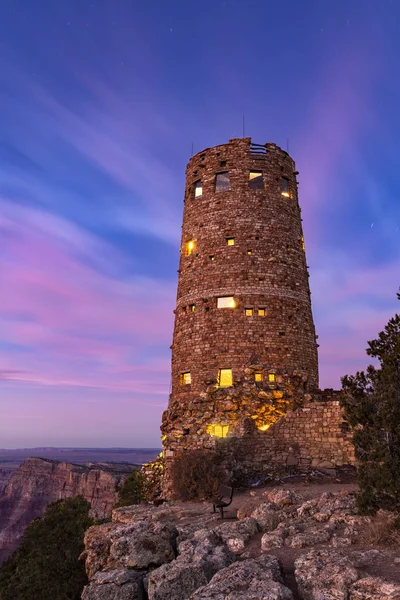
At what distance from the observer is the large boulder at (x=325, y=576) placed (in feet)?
23.0

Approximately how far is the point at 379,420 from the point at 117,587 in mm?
6601

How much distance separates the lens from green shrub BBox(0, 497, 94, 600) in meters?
18.8

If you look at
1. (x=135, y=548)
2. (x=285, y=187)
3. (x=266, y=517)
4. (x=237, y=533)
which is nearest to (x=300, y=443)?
(x=266, y=517)

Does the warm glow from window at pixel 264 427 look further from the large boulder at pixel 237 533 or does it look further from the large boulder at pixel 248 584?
the large boulder at pixel 248 584

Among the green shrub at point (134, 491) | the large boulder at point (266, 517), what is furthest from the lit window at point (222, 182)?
the large boulder at point (266, 517)

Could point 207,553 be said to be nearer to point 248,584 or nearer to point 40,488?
point 248,584

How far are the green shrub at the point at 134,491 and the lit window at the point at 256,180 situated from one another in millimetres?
18380

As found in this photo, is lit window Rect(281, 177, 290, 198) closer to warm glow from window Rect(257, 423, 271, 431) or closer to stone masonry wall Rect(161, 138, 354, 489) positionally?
stone masonry wall Rect(161, 138, 354, 489)

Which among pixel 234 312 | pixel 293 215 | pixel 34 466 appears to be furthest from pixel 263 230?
pixel 34 466

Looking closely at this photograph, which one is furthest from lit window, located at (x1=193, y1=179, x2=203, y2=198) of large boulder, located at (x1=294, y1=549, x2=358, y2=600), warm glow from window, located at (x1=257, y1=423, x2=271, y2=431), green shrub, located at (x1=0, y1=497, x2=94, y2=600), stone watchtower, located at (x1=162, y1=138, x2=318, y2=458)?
large boulder, located at (x1=294, y1=549, x2=358, y2=600)

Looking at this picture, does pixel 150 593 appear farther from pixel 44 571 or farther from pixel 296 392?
pixel 296 392

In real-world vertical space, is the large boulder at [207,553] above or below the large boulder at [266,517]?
below

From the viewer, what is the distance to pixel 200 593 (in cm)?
727

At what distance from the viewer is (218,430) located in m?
21.9
